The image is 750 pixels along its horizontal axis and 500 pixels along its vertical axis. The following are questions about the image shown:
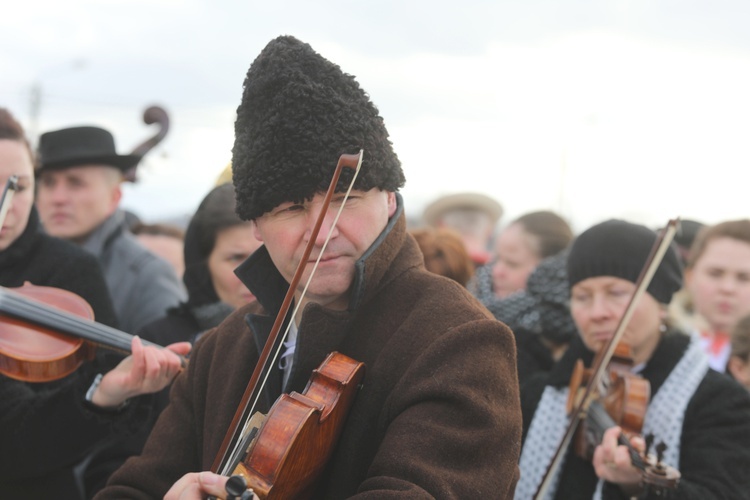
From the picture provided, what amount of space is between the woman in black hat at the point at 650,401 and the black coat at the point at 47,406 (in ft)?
5.21

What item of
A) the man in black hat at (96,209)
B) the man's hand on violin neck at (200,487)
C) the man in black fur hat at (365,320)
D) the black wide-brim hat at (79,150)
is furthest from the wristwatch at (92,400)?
the black wide-brim hat at (79,150)

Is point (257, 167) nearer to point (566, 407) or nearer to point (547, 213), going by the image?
point (566, 407)

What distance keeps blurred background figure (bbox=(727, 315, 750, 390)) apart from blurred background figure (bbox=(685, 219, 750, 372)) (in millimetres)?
239

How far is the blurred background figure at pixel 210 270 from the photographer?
3.44 meters

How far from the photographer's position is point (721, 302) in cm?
399

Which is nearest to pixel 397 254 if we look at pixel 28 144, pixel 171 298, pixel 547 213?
pixel 28 144

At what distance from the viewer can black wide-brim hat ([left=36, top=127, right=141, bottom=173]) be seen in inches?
165

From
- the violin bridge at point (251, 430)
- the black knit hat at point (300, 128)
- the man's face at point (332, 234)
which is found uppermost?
the black knit hat at point (300, 128)

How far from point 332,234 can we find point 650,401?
159 centimetres

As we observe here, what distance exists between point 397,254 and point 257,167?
1.26 feet

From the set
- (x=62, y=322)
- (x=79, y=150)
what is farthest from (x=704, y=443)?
(x=79, y=150)

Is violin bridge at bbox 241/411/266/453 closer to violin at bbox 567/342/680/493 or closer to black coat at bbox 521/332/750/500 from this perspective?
violin at bbox 567/342/680/493

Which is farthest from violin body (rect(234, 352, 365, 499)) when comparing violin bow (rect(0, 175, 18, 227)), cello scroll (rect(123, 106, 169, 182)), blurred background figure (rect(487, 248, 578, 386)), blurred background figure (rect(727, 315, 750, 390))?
cello scroll (rect(123, 106, 169, 182))

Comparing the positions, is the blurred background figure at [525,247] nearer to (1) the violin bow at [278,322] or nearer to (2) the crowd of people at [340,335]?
(2) the crowd of people at [340,335]
